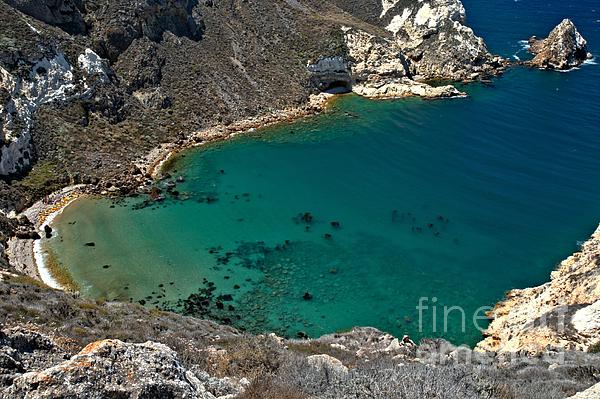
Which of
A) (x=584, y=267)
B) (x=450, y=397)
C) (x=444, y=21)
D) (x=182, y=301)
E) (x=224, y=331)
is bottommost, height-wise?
(x=182, y=301)

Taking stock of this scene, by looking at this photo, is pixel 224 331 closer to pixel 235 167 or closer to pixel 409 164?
pixel 235 167

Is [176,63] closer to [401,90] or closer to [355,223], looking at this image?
[401,90]

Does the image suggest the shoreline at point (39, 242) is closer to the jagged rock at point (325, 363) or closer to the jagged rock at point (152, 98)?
the jagged rock at point (152, 98)

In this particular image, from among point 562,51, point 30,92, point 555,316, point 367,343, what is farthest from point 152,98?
point 562,51

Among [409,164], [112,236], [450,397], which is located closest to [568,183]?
[409,164]

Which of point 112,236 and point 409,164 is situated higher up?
point 409,164

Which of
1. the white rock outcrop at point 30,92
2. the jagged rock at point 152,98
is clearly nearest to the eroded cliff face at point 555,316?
the white rock outcrop at point 30,92
